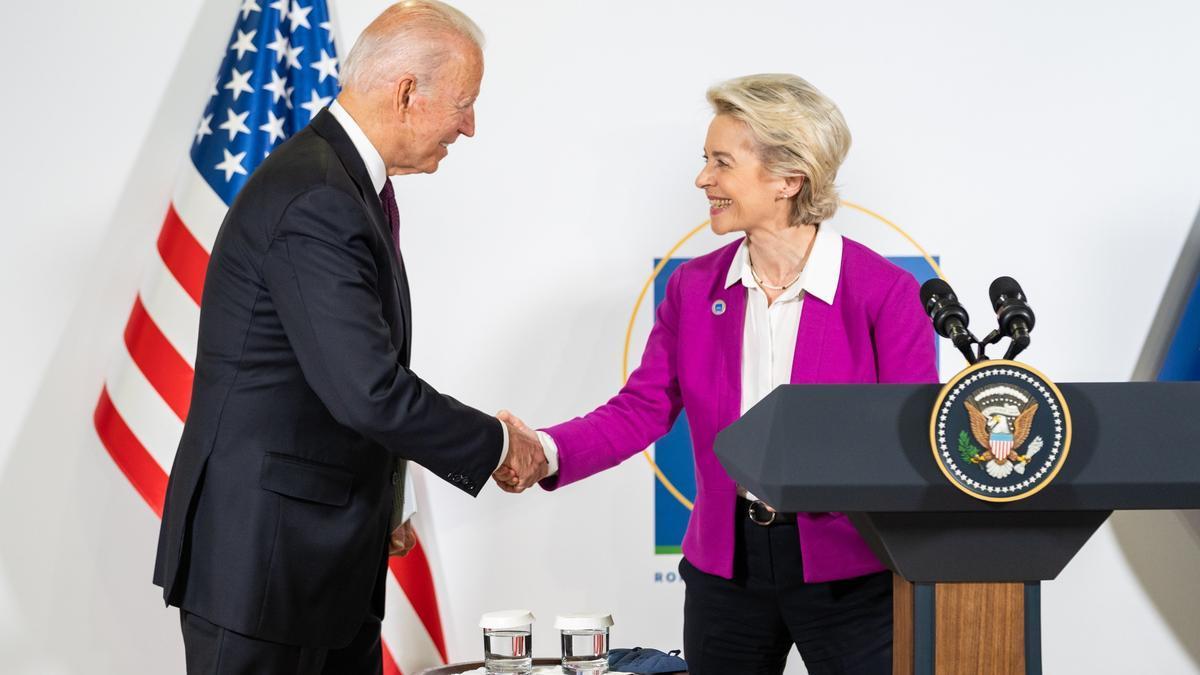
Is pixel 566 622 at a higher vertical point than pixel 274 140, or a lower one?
lower

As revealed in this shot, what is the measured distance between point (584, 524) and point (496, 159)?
3.23 ft

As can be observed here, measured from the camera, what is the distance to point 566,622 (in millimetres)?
2553

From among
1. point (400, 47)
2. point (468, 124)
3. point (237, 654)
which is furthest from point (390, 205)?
point (237, 654)

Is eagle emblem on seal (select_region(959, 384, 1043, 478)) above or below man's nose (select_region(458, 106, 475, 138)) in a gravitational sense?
below

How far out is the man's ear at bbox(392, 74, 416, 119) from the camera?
1.97m

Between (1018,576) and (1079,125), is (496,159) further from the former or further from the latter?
(1018,576)

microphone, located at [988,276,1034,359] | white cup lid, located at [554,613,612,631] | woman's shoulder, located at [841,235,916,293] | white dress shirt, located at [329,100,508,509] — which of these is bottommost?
white cup lid, located at [554,613,612,631]

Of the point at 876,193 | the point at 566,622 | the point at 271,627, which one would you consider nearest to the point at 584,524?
the point at 566,622

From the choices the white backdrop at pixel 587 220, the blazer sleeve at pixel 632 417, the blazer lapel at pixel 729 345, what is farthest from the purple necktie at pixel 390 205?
the white backdrop at pixel 587 220

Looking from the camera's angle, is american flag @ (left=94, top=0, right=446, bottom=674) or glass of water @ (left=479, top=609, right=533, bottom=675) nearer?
glass of water @ (left=479, top=609, right=533, bottom=675)

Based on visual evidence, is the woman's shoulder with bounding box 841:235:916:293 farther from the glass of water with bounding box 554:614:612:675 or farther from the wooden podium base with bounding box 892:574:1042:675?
the glass of water with bounding box 554:614:612:675

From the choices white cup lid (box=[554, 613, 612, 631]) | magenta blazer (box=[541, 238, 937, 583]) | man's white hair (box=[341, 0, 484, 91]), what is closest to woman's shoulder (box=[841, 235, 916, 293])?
magenta blazer (box=[541, 238, 937, 583])

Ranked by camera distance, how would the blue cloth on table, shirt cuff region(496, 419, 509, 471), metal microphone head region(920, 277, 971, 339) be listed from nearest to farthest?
metal microphone head region(920, 277, 971, 339), shirt cuff region(496, 419, 509, 471), the blue cloth on table

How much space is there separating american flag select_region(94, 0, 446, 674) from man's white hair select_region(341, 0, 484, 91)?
0.98m
